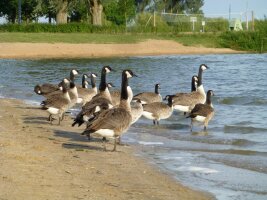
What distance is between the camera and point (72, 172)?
945cm

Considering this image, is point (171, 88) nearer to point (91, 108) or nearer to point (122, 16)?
point (91, 108)

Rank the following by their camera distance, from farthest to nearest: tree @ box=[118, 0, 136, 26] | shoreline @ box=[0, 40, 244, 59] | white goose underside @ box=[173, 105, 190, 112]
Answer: tree @ box=[118, 0, 136, 26] < shoreline @ box=[0, 40, 244, 59] < white goose underside @ box=[173, 105, 190, 112]

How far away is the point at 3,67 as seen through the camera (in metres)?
40.5

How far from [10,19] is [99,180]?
81209 millimetres

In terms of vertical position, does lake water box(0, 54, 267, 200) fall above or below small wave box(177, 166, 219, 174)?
below

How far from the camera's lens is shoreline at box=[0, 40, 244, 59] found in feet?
180

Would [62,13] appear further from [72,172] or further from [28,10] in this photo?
[72,172]

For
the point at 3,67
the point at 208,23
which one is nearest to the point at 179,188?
the point at 3,67

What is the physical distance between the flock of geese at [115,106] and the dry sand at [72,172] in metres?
0.51

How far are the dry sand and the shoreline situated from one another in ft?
135

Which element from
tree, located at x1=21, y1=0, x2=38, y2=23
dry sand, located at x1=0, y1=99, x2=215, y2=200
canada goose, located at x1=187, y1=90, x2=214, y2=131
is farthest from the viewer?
tree, located at x1=21, y1=0, x2=38, y2=23

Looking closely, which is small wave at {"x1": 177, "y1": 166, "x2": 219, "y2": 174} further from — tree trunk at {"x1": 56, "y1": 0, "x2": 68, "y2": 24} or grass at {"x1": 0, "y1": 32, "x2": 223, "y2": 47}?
tree trunk at {"x1": 56, "y1": 0, "x2": 68, "y2": 24}

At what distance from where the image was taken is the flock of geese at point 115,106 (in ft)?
39.6

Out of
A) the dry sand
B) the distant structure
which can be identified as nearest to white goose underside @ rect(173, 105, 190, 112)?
the dry sand
